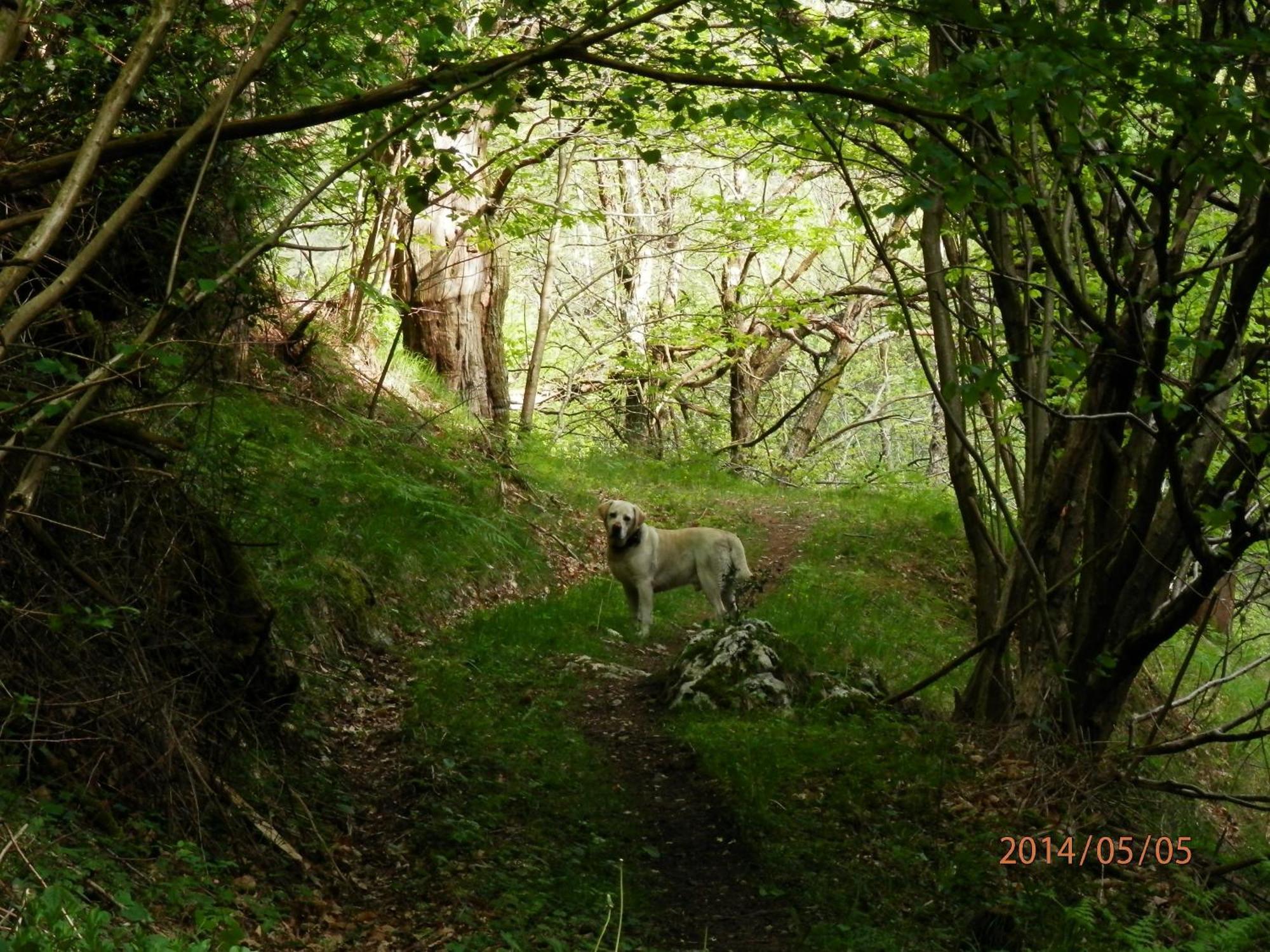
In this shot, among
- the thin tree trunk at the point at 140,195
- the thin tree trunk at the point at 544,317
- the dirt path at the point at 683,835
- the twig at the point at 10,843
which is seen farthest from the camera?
the thin tree trunk at the point at 544,317

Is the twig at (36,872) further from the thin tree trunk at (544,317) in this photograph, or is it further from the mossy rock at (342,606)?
the thin tree trunk at (544,317)

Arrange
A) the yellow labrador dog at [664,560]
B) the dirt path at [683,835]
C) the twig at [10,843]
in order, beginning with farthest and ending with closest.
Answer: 1. the yellow labrador dog at [664,560]
2. the dirt path at [683,835]
3. the twig at [10,843]

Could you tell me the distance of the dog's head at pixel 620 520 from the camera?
11656 mm

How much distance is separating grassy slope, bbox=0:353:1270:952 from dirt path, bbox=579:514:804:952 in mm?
138

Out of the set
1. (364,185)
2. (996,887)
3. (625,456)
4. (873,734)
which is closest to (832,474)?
(625,456)

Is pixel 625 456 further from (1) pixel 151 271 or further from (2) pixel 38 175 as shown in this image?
(2) pixel 38 175

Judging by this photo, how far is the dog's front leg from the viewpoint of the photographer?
459 inches

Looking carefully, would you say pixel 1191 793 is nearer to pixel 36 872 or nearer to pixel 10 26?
pixel 36 872

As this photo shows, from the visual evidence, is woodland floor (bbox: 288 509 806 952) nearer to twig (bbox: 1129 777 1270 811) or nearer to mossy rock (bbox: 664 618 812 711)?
mossy rock (bbox: 664 618 812 711)

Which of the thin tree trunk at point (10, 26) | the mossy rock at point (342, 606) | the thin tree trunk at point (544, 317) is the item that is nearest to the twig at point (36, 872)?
the thin tree trunk at point (10, 26)

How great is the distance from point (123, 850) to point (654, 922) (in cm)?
258

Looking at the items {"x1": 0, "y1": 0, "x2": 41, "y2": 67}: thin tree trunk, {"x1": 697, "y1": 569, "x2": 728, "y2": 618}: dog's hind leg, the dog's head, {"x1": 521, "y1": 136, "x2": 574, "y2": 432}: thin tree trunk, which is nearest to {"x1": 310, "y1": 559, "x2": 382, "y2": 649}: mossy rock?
the dog's head

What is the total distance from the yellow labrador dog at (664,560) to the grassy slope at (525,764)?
0.41 m

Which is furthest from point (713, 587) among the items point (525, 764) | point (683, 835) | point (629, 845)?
point (629, 845)
